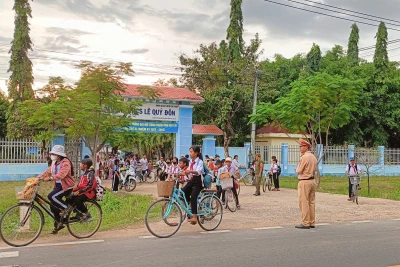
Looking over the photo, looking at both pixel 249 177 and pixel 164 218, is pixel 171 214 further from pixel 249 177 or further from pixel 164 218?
pixel 249 177

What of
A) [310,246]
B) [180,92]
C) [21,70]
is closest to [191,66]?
[180,92]

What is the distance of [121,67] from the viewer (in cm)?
1650

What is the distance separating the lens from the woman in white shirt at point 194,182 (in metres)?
9.01

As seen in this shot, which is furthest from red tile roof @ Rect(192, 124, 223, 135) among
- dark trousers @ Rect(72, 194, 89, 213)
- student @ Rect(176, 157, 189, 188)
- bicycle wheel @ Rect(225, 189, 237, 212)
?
dark trousers @ Rect(72, 194, 89, 213)

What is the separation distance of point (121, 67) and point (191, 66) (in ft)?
63.8

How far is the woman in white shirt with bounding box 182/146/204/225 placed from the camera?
9008 millimetres

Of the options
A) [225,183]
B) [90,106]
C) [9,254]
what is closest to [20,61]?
[90,106]

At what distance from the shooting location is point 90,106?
15.4m

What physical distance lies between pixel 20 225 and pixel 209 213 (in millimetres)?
3733

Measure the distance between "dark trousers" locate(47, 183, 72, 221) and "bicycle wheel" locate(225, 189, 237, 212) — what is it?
5.39m

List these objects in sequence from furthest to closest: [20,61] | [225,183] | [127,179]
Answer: [20,61], [127,179], [225,183]

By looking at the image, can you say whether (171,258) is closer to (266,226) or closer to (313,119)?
(266,226)

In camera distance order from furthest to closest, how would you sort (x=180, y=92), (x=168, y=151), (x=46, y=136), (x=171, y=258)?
1. (x=168, y=151)
2. (x=180, y=92)
3. (x=46, y=136)
4. (x=171, y=258)

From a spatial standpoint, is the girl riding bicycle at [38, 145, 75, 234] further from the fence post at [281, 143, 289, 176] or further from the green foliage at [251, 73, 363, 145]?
the fence post at [281, 143, 289, 176]
